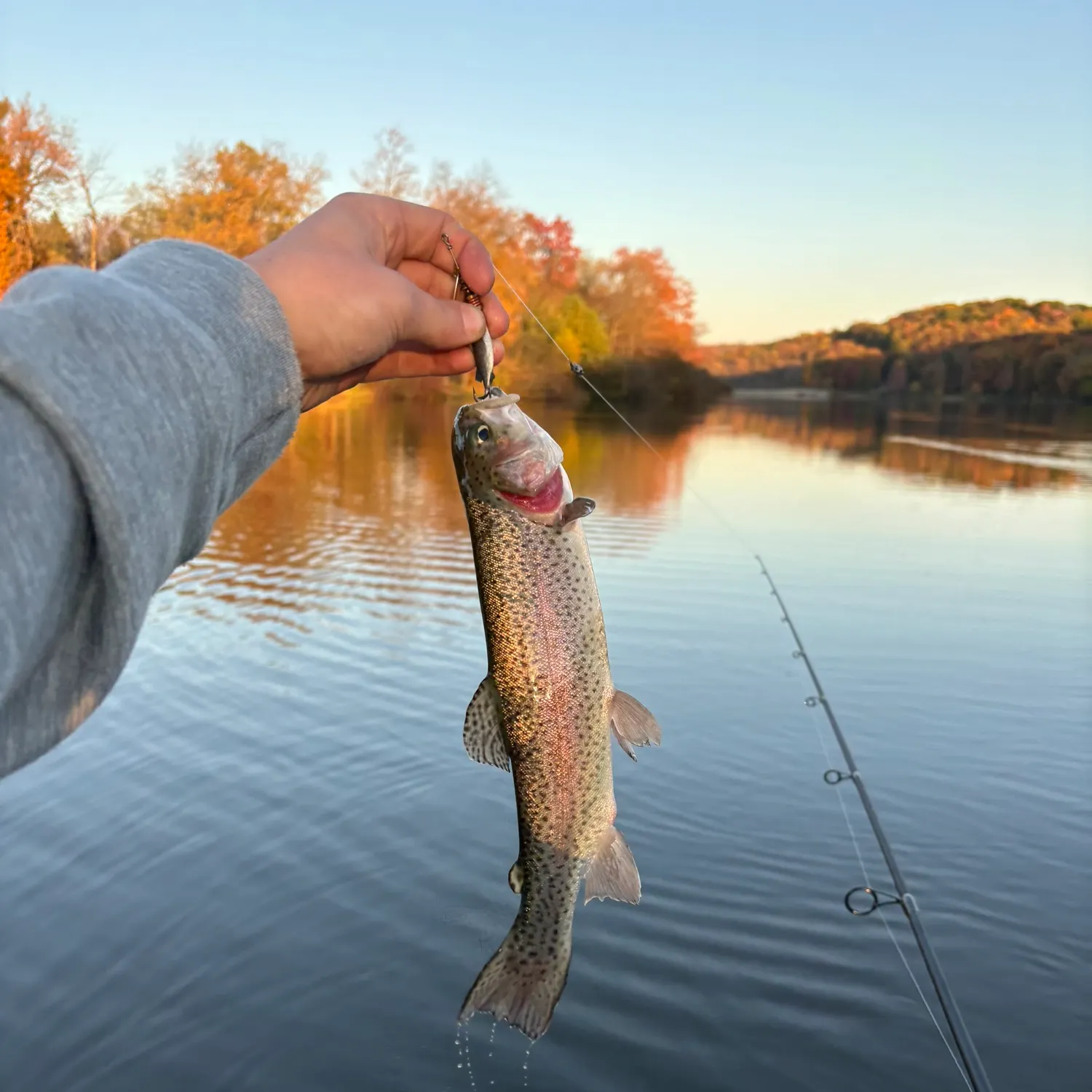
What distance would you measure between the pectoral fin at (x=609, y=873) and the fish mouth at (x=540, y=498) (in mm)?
871

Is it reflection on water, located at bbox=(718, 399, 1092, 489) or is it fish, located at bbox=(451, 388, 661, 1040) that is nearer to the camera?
fish, located at bbox=(451, 388, 661, 1040)

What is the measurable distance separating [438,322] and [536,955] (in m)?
1.62

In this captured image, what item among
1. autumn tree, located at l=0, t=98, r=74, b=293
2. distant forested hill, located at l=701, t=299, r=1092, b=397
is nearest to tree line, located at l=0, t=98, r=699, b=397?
autumn tree, located at l=0, t=98, r=74, b=293

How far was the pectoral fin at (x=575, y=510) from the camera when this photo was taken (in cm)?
237

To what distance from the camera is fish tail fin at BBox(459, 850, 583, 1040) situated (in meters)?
2.62

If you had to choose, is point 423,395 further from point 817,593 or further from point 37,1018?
point 37,1018

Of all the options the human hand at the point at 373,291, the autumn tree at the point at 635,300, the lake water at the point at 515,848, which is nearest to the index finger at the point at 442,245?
the human hand at the point at 373,291

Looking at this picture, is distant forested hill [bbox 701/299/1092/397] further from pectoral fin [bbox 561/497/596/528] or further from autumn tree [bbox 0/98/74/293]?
pectoral fin [bbox 561/497/596/528]

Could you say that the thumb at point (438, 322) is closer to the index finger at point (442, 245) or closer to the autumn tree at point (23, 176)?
the index finger at point (442, 245)

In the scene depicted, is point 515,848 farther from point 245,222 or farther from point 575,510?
point 245,222

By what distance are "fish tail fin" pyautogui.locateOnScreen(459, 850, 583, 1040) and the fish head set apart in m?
0.91

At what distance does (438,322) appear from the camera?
204cm

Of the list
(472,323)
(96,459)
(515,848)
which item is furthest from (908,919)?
(96,459)

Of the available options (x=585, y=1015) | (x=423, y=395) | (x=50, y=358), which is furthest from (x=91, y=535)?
(x=423, y=395)
